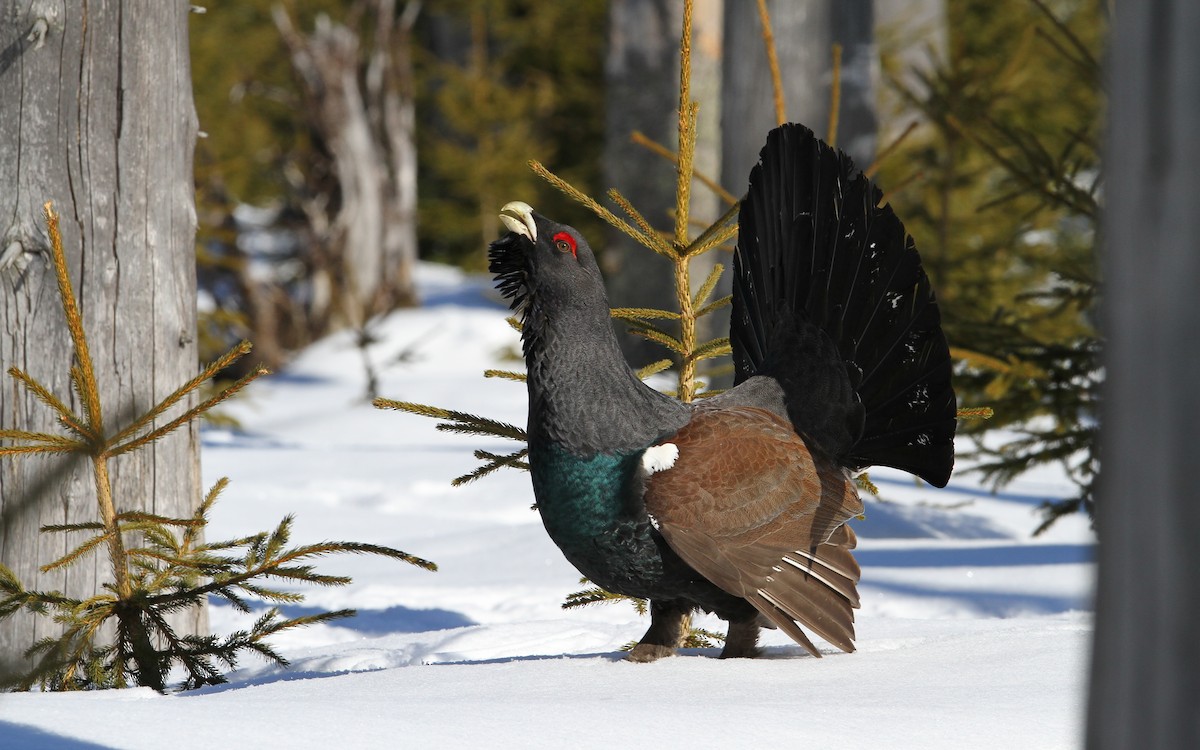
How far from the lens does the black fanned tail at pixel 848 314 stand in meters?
3.38

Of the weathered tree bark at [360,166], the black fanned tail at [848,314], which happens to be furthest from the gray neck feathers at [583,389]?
the weathered tree bark at [360,166]

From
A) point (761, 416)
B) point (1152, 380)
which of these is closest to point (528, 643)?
point (761, 416)

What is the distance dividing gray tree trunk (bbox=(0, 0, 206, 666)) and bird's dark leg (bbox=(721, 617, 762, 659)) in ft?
5.73

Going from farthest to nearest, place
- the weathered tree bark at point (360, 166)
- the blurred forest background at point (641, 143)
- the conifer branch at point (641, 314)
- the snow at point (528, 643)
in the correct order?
the weathered tree bark at point (360, 166) → the blurred forest background at point (641, 143) → the conifer branch at point (641, 314) → the snow at point (528, 643)

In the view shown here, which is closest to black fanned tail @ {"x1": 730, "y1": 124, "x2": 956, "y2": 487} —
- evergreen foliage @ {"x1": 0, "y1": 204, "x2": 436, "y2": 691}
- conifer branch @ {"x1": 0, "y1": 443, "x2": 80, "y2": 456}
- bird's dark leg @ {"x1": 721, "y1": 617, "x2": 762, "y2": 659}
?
bird's dark leg @ {"x1": 721, "y1": 617, "x2": 762, "y2": 659}

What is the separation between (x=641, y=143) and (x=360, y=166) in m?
9.33

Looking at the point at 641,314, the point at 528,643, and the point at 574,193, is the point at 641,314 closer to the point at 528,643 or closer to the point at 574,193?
the point at 574,193

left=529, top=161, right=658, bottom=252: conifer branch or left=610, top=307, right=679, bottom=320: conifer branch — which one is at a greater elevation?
left=529, top=161, right=658, bottom=252: conifer branch

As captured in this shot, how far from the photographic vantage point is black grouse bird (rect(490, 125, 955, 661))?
2.91m

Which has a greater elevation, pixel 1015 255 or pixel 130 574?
pixel 1015 255

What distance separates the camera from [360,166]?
14.4 meters

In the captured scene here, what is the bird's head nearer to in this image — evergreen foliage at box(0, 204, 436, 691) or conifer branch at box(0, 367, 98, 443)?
evergreen foliage at box(0, 204, 436, 691)

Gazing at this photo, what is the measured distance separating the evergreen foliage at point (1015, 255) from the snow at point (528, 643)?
51 centimetres

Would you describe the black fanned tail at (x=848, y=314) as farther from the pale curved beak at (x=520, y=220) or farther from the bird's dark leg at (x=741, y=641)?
the pale curved beak at (x=520, y=220)
